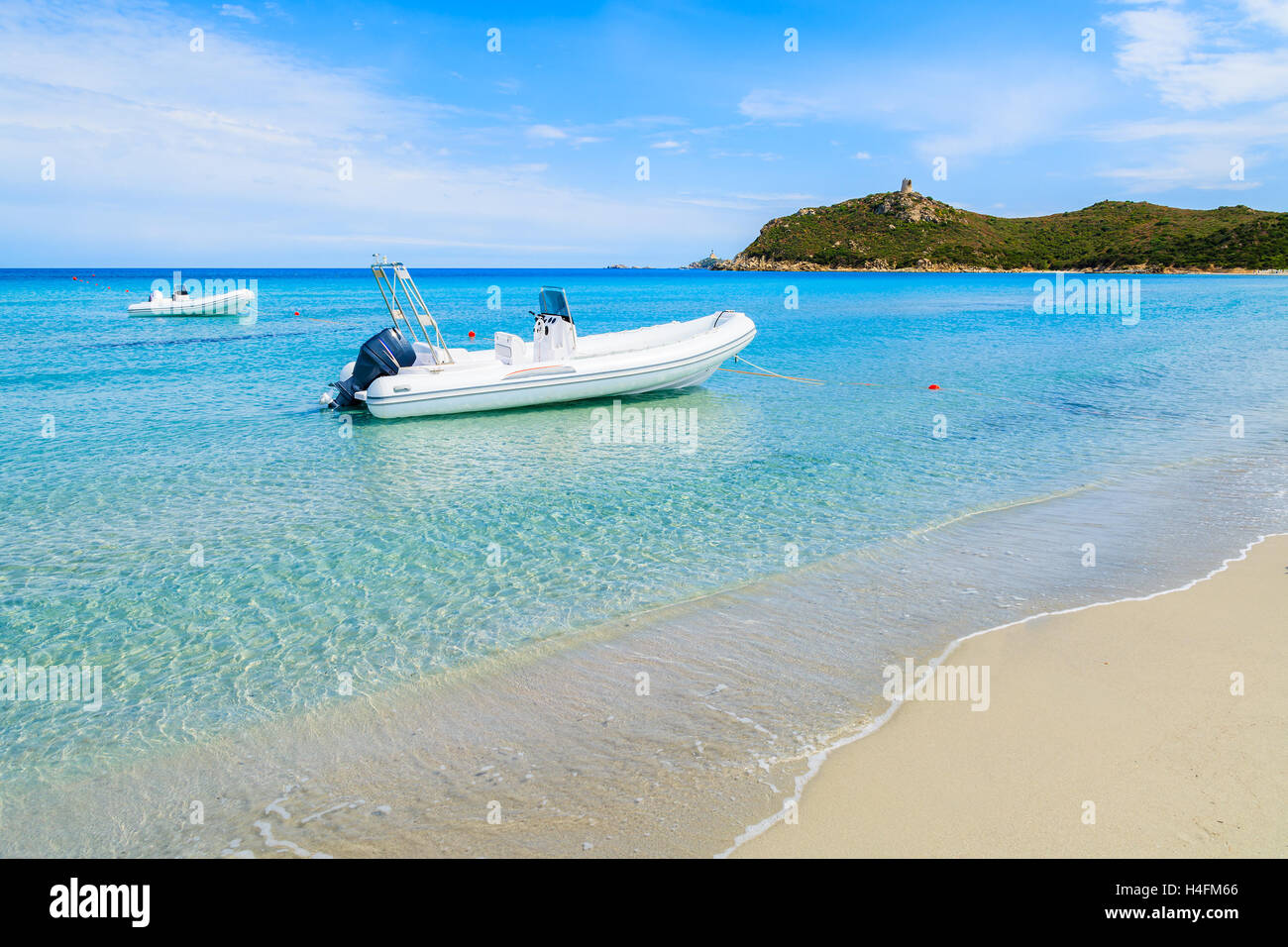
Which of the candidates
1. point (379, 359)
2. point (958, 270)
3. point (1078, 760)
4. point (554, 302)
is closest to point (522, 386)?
point (554, 302)

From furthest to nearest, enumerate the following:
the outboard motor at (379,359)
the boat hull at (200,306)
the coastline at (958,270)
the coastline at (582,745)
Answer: the coastline at (958,270)
the boat hull at (200,306)
the outboard motor at (379,359)
the coastline at (582,745)

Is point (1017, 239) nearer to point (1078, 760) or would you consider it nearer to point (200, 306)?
point (200, 306)

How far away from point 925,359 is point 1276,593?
1606cm

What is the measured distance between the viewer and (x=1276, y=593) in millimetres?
5352

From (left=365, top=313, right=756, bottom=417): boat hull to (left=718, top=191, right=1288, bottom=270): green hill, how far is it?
303ft

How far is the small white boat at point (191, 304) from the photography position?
36.2 meters

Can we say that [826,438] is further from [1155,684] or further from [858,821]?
[858,821]

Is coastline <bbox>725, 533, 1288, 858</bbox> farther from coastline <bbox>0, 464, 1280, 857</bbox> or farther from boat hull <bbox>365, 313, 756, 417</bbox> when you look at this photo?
boat hull <bbox>365, 313, 756, 417</bbox>

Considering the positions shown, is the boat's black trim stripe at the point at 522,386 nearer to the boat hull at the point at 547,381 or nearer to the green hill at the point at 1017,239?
the boat hull at the point at 547,381

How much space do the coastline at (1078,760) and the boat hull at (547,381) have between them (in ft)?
32.0

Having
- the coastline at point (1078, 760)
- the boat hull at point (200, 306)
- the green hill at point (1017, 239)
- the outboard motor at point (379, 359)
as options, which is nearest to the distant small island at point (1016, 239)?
the green hill at point (1017, 239)

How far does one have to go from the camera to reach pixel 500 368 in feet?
43.7

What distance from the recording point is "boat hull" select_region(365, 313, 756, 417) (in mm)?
12984

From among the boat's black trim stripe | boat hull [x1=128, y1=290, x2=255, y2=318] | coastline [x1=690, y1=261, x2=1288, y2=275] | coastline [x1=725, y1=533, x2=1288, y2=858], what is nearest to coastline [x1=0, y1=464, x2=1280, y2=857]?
coastline [x1=725, y1=533, x2=1288, y2=858]
